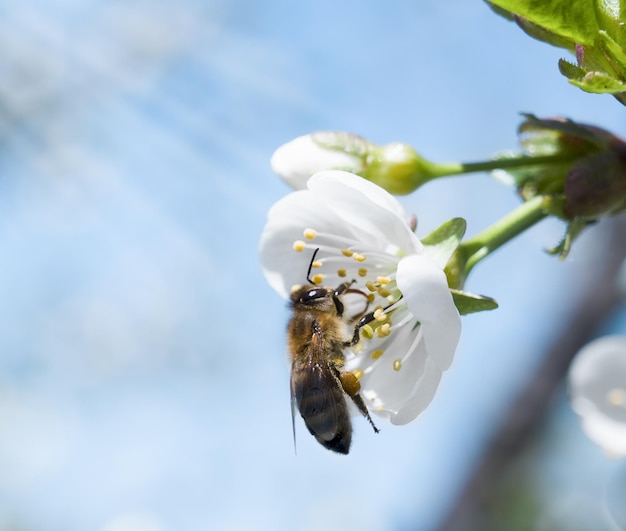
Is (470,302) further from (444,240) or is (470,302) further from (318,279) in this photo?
(318,279)

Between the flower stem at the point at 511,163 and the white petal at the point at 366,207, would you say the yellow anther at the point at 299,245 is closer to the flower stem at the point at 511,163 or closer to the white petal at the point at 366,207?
the white petal at the point at 366,207

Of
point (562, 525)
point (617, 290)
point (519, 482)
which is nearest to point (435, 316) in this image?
point (617, 290)

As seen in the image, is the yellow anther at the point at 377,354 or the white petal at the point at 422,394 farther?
the yellow anther at the point at 377,354

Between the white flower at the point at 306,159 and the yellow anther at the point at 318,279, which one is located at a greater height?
the white flower at the point at 306,159

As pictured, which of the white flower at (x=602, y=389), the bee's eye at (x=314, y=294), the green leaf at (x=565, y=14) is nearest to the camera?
the green leaf at (x=565, y=14)

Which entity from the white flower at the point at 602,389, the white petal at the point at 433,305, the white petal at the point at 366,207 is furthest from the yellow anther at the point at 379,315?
the white flower at the point at 602,389

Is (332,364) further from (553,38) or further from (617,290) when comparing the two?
(617,290)
